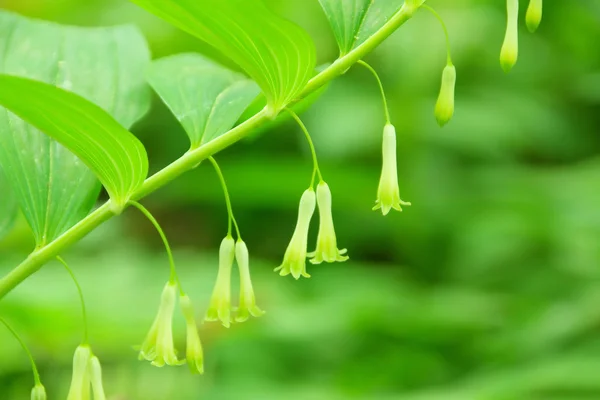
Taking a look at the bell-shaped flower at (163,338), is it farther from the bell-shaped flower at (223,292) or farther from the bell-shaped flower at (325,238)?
the bell-shaped flower at (325,238)

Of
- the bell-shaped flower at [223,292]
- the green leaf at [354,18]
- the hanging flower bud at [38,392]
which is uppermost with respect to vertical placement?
the green leaf at [354,18]

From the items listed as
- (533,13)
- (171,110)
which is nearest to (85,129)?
(171,110)

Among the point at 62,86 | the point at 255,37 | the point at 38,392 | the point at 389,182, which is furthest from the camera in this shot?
the point at 62,86

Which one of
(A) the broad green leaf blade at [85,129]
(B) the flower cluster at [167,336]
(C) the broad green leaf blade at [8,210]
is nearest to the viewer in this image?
(A) the broad green leaf blade at [85,129]

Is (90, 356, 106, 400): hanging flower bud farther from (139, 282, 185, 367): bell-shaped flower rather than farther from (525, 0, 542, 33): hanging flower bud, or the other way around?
(525, 0, 542, 33): hanging flower bud

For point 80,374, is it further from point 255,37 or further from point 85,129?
point 255,37

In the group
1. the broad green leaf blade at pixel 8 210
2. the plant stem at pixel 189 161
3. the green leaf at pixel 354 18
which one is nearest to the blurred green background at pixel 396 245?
the broad green leaf blade at pixel 8 210
